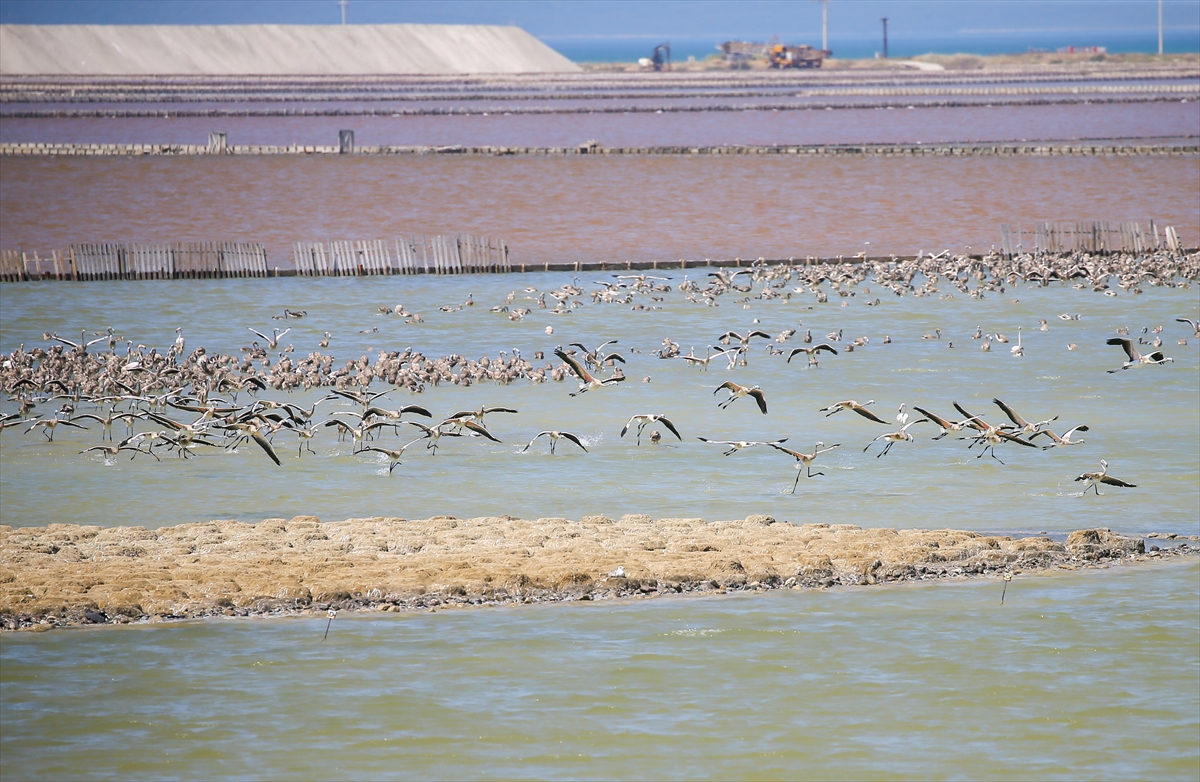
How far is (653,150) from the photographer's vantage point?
6712cm

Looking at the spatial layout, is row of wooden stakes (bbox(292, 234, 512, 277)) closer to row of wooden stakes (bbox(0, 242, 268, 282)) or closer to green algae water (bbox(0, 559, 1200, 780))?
row of wooden stakes (bbox(0, 242, 268, 282))

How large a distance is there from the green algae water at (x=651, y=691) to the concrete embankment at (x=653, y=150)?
173 ft

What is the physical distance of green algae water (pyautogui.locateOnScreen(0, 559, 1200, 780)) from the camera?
1153 centimetres

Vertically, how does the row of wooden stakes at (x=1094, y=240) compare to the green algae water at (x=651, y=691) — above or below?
above

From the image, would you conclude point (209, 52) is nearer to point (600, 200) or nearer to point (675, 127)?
point (675, 127)

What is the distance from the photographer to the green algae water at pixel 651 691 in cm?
1153

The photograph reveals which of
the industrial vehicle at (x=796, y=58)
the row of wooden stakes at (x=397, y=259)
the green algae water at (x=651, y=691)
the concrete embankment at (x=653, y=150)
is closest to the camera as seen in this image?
the green algae water at (x=651, y=691)

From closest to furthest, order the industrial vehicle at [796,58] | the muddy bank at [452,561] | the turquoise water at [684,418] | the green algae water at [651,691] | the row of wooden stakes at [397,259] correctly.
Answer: the green algae water at [651,691]
the muddy bank at [452,561]
the turquoise water at [684,418]
the row of wooden stakes at [397,259]
the industrial vehicle at [796,58]

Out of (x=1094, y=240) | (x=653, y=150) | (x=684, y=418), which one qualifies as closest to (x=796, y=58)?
(x=653, y=150)

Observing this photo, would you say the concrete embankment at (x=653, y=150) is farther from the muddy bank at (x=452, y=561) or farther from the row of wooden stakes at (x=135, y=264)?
the muddy bank at (x=452, y=561)

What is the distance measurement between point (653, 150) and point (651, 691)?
5605 cm

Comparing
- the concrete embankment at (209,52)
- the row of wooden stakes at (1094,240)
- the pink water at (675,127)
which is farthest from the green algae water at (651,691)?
the concrete embankment at (209,52)

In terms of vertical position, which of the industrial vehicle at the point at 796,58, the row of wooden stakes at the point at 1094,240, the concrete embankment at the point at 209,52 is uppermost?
the concrete embankment at the point at 209,52

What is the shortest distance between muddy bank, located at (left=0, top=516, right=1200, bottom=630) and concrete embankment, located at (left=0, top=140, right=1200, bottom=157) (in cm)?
5100
